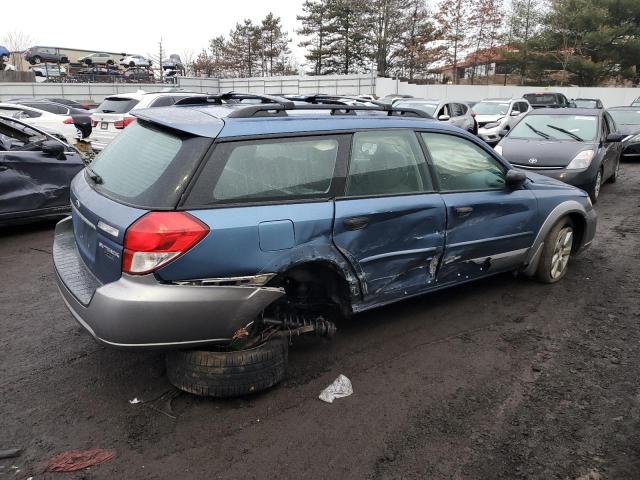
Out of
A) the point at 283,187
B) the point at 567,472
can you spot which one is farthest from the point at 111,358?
the point at 567,472

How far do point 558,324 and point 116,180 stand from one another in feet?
11.6

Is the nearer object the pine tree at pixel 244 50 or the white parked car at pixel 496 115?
the white parked car at pixel 496 115

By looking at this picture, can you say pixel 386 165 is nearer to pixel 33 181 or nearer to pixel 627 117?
pixel 33 181

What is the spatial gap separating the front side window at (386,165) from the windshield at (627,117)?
12911 mm

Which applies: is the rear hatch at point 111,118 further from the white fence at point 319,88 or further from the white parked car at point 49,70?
the white parked car at point 49,70

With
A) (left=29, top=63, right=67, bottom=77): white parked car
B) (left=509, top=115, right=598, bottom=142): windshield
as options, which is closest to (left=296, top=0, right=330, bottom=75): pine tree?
(left=29, top=63, right=67, bottom=77): white parked car

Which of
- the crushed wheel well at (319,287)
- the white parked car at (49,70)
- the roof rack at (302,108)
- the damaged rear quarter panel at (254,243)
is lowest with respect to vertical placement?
the crushed wheel well at (319,287)

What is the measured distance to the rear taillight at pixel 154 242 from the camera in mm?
2682

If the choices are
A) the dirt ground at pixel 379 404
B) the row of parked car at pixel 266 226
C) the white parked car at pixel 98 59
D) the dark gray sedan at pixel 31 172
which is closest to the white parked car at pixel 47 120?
the dark gray sedan at pixel 31 172

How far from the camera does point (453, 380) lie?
11.0ft

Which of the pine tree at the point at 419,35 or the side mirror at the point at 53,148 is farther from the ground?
the pine tree at the point at 419,35

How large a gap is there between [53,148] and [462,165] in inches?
209

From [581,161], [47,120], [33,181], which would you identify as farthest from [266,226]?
[47,120]

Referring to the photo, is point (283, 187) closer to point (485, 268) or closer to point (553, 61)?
point (485, 268)
